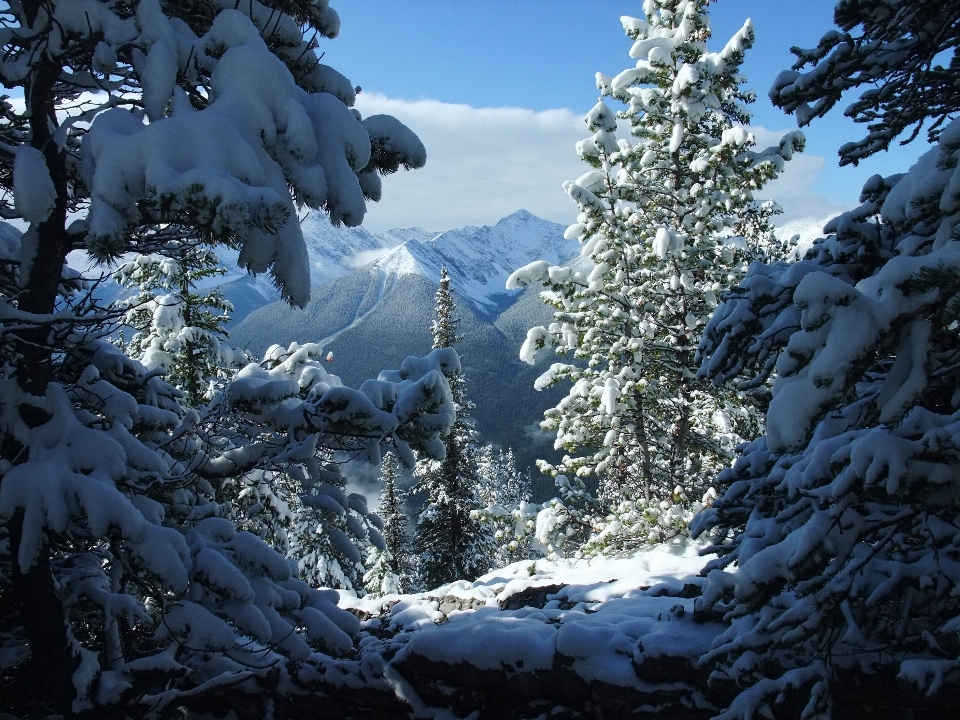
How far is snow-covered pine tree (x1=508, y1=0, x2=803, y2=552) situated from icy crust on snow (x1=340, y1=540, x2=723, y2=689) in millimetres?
2721

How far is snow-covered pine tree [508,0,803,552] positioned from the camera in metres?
10.8

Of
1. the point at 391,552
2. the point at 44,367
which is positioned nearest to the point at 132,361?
the point at 44,367

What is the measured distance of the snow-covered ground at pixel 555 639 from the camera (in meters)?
5.34

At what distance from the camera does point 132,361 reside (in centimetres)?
510

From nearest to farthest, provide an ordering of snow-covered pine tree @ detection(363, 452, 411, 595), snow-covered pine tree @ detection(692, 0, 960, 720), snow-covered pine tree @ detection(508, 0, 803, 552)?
snow-covered pine tree @ detection(692, 0, 960, 720)
snow-covered pine tree @ detection(508, 0, 803, 552)
snow-covered pine tree @ detection(363, 452, 411, 595)

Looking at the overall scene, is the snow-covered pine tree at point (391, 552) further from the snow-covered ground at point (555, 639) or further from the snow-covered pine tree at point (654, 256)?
the snow-covered ground at point (555, 639)

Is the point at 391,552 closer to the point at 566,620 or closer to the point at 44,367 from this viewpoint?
the point at 566,620

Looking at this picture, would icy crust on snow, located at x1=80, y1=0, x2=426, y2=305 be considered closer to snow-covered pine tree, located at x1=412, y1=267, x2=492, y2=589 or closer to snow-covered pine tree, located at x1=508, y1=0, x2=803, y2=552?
snow-covered pine tree, located at x1=508, y1=0, x2=803, y2=552

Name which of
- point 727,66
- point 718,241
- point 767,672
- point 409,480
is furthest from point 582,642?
point 409,480

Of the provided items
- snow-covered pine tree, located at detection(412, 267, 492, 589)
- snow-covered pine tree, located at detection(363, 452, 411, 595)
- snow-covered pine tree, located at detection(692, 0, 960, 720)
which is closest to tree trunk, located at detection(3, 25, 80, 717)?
snow-covered pine tree, located at detection(692, 0, 960, 720)

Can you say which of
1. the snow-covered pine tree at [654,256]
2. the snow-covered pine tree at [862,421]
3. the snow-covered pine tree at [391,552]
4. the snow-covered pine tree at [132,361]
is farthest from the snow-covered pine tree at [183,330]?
the snow-covered pine tree at [391,552]

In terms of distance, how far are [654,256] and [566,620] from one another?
22.7ft

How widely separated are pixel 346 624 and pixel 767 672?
3.35 m

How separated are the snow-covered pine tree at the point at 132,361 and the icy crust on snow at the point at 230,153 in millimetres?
12
